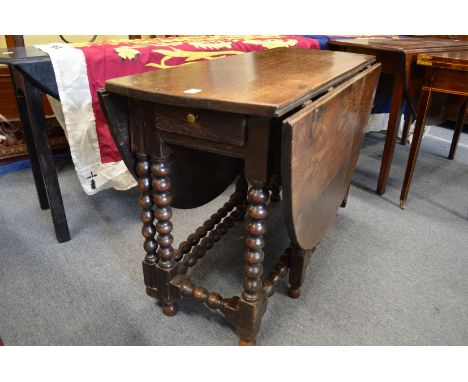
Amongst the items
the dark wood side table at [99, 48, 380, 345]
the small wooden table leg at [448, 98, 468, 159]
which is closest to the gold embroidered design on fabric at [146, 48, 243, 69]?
the dark wood side table at [99, 48, 380, 345]

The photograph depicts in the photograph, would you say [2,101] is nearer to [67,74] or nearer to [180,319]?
[67,74]

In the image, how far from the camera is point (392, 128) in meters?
1.89

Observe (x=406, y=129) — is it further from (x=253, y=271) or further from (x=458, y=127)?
(x=253, y=271)

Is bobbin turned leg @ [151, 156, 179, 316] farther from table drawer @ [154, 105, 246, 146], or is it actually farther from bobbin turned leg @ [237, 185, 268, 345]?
bobbin turned leg @ [237, 185, 268, 345]

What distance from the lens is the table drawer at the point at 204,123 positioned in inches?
32.1

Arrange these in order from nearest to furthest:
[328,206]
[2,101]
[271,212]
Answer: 1. [328,206]
2. [271,212]
3. [2,101]

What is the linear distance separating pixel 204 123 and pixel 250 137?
0.11 metres

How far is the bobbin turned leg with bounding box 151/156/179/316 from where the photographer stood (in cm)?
100

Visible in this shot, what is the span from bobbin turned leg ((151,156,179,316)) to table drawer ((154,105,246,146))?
12 centimetres

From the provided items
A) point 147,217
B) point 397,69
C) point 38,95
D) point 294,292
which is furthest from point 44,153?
point 397,69

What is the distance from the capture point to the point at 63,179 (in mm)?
2186

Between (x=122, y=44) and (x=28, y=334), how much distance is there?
118 cm

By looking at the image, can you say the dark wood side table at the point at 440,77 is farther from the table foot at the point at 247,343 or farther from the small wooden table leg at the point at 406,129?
the table foot at the point at 247,343

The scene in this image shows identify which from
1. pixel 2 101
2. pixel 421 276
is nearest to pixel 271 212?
pixel 421 276
